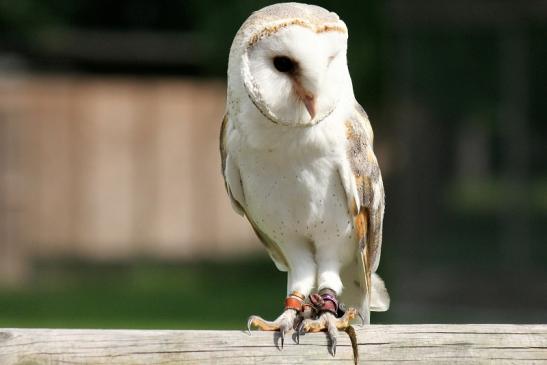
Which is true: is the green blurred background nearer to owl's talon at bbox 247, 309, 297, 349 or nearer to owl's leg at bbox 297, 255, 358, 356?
owl's leg at bbox 297, 255, 358, 356

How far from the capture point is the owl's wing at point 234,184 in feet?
11.8

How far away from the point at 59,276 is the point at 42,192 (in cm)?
87

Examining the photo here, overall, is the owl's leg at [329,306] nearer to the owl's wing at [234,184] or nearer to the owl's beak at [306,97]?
the owl's wing at [234,184]

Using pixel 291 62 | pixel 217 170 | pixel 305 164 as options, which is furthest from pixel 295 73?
pixel 217 170

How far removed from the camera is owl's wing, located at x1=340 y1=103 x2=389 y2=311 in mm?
3525

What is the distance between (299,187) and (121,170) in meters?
9.69

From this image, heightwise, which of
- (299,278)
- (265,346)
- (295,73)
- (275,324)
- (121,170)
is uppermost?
(121,170)

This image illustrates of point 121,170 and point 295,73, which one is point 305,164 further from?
point 121,170

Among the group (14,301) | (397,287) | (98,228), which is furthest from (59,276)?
(397,287)

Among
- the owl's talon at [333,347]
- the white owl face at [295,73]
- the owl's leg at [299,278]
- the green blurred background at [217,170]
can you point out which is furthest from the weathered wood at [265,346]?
the green blurred background at [217,170]

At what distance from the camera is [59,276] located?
12.9m

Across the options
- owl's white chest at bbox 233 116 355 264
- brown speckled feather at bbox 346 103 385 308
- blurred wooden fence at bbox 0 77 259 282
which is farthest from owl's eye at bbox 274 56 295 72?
blurred wooden fence at bbox 0 77 259 282

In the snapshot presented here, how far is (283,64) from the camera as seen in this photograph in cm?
312

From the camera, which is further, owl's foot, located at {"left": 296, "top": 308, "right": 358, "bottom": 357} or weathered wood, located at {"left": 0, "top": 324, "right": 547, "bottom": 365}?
owl's foot, located at {"left": 296, "top": 308, "right": 358, "bottom": 357}
